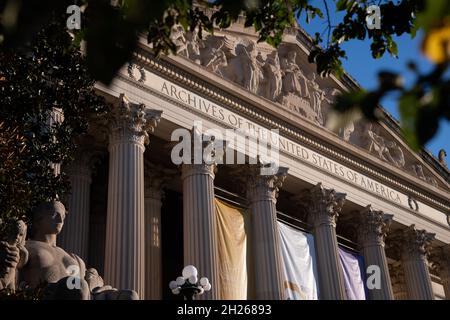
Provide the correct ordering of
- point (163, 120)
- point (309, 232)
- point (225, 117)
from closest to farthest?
1. point (163, 120)
2. point (225, 117)
3. point (309, 232)

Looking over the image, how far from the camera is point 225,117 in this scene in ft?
71.4

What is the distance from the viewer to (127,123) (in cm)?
1864

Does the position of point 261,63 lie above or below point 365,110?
above

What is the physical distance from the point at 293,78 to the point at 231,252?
868 cm

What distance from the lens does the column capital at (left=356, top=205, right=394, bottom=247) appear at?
2531 cm

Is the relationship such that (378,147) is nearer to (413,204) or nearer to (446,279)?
(413,204)

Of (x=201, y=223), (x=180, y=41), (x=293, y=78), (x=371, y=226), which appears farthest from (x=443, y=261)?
(x=180, y=41)

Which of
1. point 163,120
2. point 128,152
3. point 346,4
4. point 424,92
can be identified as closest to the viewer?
point 424,92

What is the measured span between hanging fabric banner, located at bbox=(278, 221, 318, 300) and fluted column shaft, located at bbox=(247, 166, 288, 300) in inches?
20.9

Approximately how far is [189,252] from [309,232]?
21.9 feet
